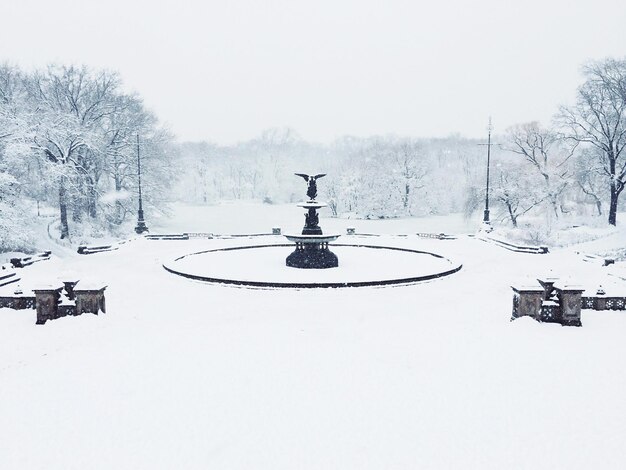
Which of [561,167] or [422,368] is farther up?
[561,167]

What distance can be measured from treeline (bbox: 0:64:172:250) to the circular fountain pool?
400 inches

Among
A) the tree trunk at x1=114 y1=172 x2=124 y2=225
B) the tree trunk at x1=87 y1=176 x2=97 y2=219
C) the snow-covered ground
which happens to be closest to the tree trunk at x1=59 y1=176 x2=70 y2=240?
the tree trunk at x1=87 y1=176 x2=97 y2=219

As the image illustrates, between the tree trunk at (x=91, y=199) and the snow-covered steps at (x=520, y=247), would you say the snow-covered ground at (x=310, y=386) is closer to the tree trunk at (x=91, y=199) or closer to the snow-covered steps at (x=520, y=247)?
the snow-covered steps at (x=520, y=247)

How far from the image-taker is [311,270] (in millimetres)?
17656

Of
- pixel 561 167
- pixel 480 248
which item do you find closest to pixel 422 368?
pixel 480 248

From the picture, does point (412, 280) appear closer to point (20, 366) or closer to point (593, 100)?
point (20, 366)

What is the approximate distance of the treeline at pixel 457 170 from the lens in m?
36.8

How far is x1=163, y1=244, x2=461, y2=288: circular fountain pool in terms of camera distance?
15.4 meters

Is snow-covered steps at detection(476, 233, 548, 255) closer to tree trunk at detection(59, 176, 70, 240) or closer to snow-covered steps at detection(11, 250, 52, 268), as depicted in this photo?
snow-covered steps at detection(11, 250, 52, 268)

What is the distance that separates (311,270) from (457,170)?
83379 mm

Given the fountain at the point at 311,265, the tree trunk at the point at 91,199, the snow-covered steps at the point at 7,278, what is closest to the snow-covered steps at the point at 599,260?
the fountain at the point at 311,265

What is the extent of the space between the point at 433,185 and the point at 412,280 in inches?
2244

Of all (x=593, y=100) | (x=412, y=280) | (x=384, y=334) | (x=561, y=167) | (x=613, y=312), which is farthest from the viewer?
(x=561, y=167)

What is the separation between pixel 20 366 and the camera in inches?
333
